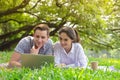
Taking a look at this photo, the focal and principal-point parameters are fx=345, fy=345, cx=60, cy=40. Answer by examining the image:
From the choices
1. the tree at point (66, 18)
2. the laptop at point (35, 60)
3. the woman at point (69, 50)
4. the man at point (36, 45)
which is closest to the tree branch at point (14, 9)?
the tree at point (66, 18)


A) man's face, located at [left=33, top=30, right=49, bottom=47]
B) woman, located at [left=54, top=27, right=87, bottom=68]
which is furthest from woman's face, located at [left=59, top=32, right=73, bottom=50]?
man's face, located at [left=33, top=30, right=49, bottom=47]

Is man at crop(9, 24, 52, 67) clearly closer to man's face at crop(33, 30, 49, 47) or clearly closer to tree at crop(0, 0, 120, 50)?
man's face at crop(33, 30, 49, 47)

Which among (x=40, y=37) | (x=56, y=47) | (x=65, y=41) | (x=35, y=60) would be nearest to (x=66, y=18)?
(x=56, y=47)

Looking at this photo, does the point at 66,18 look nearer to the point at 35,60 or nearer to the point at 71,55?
the point at 71,55

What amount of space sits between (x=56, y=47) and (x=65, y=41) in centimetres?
23

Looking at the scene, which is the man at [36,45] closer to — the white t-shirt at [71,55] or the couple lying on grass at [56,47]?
the couple lying on grass at [56,47]

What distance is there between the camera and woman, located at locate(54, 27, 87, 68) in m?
5.75

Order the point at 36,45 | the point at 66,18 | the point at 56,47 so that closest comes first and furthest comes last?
the point at 36,45 → the point at 56,47 → the point at 66,18

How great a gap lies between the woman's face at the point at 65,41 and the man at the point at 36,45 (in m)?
0.23

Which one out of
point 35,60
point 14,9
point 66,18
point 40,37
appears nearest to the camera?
point 35,60

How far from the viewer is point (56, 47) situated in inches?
233

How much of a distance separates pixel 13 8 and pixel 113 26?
5.94m

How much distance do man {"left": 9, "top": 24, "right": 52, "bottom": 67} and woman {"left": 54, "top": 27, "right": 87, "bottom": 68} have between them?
0.19 m

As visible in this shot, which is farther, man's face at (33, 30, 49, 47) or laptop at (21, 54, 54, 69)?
man's face at (33, 30, 49, 47)
